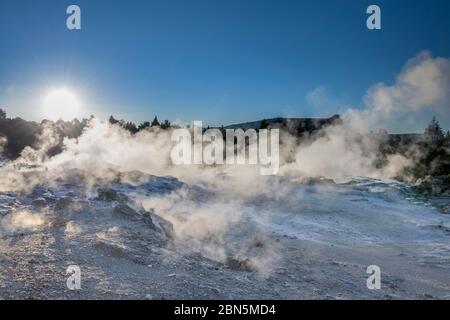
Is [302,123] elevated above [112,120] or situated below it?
below

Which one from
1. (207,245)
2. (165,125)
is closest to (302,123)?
(165,125)

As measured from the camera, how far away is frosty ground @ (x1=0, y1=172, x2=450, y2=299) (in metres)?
7.09

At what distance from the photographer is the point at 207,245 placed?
34.8ft

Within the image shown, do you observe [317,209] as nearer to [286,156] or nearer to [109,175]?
[109,175]

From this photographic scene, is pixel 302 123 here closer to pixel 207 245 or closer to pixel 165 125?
pixel 165 125

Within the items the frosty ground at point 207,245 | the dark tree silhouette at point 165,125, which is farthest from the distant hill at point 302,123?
the frosty ground at point 207,245

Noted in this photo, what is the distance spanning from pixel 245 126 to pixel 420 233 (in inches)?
1491

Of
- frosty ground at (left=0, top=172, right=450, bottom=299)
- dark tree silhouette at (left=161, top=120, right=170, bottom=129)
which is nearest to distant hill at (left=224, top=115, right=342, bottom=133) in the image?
dark tree silhouette at (left=161, top=120, right=170, bottom=129)

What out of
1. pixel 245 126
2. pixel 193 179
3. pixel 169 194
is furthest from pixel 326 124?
pixel 169 194

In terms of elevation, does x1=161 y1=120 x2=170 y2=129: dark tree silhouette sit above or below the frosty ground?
above

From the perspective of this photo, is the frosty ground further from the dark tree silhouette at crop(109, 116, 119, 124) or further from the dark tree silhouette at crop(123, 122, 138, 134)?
the dark tree silhouette at crop(109, 116, 119, 124)

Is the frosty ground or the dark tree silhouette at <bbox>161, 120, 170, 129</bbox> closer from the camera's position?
the frosty ground

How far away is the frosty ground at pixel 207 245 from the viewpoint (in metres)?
7.09
